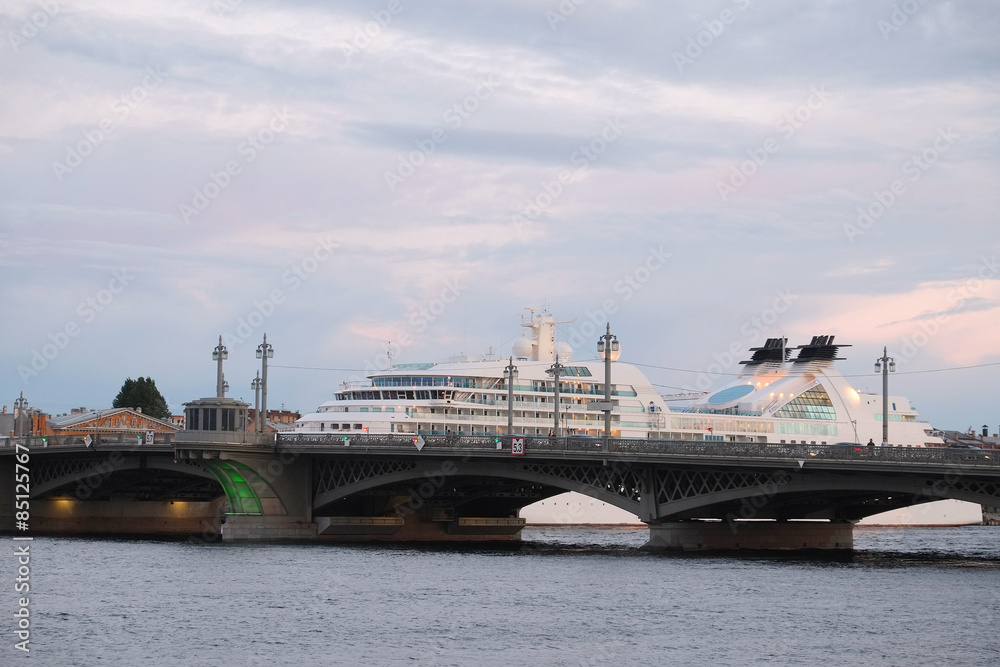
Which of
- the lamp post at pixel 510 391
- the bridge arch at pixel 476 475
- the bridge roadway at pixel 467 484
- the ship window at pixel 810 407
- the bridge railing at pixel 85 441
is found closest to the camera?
the bridge roadway at pixel 467 484

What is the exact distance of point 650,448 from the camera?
255 feet

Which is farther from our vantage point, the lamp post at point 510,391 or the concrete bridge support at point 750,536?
the lamp post at point 510,391

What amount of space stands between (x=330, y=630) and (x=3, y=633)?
35.8 ft

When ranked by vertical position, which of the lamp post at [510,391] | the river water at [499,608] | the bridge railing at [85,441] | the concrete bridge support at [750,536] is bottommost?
the river water at [499,608]

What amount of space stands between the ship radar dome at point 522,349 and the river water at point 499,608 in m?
41.9

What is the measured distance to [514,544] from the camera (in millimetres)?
94188

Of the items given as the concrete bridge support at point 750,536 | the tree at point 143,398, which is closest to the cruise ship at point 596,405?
the concrete bridge support at point 750,536

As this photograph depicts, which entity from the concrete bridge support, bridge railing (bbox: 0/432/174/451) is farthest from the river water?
bridge railing (bbox: 0/432/174/451)

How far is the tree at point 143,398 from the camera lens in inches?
7205

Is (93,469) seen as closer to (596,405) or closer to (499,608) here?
(596,405)

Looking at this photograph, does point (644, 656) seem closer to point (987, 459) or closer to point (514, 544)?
point (987, 459)

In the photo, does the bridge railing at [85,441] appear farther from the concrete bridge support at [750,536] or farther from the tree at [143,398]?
the tree at [143,398]

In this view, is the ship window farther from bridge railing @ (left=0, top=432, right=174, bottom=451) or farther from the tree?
the tree

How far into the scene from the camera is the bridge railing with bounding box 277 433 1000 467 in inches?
2685
